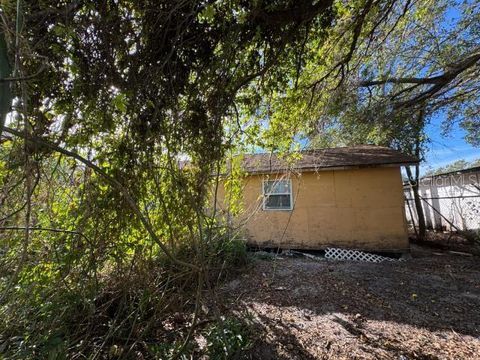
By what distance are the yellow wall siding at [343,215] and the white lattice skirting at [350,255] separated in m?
0.21

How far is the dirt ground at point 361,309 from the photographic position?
9.68 feet

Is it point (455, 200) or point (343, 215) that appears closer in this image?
point (343, 215)

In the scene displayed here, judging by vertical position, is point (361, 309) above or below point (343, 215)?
below

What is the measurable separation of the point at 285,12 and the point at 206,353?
11.0 feet

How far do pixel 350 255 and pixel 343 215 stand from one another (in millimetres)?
1214

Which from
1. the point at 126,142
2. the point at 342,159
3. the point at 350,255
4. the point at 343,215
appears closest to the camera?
the point at 126,142

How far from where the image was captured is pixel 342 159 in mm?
8664

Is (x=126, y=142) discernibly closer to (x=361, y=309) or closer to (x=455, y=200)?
(x=361, y=309)

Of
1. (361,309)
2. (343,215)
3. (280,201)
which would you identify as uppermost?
(280,201)

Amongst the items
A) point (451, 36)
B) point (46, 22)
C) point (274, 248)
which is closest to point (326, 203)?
point (274, 248)

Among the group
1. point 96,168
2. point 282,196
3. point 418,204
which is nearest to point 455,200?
point 418,204

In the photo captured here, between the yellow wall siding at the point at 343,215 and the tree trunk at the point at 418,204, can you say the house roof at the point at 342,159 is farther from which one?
the tree trunk at the point at 418,204

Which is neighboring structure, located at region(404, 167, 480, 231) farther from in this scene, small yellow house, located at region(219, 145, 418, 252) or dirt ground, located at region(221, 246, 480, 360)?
dirt ground, located at region(221, 246, 480, 360)

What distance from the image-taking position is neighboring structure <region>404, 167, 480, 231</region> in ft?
30.3
